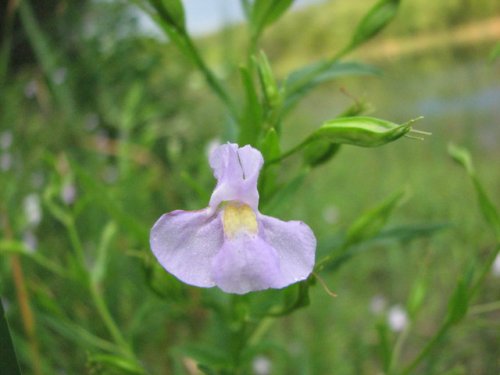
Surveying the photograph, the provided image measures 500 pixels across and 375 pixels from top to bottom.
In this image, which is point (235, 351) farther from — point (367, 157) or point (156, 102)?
point (367, 157)

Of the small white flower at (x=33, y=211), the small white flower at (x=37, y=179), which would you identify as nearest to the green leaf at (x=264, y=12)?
the small white flower at (x=33, y=211)

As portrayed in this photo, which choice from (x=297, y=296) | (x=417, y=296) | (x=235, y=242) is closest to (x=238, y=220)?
(x=235, y=242)

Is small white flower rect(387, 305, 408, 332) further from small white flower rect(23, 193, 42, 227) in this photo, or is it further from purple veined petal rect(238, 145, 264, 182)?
purple veined petal rect(238, 145, 264, 182)

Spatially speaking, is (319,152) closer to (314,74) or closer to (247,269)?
(314,74)

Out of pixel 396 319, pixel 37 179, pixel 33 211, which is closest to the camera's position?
pixel 33 211

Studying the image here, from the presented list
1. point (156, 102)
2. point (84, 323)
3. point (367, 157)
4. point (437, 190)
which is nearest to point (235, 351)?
point (84, 323)

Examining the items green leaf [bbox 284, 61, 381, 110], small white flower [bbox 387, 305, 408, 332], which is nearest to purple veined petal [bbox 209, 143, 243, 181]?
green leaf [bbox 284, 61, 381, 110]
